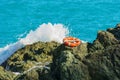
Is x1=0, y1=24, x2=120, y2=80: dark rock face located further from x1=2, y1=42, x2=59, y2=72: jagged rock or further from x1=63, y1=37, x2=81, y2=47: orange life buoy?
x1=2, y1=42, x2=59, y2=72: jagged rock

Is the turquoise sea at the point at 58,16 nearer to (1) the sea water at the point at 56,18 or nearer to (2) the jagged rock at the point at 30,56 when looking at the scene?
(1) the sea water at the point at 56,18

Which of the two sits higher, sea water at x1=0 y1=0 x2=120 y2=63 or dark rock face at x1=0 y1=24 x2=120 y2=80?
sea water at x1=0 y1=0 x2=120 y2=63

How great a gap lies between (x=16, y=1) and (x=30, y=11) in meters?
1.66

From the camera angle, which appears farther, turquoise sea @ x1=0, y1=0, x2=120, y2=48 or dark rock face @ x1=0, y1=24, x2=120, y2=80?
turquoise sea @ x1=0, y1=0, x2=120, y2=48

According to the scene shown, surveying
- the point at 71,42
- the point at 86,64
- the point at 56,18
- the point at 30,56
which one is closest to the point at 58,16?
the point at 56,18

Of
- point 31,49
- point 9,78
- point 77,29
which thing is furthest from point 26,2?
point 9,78

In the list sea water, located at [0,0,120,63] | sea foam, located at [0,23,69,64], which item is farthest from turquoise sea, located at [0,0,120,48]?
sea foam, located at [0,23,69,64]

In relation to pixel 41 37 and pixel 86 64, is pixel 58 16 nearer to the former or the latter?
pixel 41 37

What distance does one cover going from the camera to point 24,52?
14.3 meters

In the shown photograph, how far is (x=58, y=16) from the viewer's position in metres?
26.1

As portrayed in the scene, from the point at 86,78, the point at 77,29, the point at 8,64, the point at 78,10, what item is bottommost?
the point at 86,78

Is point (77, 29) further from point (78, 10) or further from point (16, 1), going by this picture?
point (16, 1)

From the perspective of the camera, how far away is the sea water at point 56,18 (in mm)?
23594

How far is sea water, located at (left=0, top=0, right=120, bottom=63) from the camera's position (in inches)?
929
